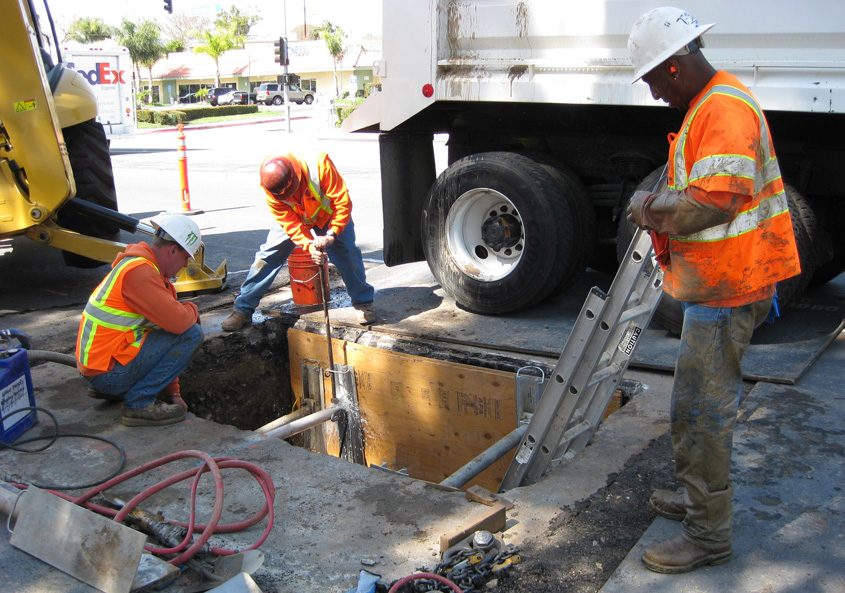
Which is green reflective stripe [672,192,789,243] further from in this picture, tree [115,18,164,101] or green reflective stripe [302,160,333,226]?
tree [115,18,164,101]

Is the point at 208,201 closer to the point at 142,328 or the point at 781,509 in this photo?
the point at 142,328


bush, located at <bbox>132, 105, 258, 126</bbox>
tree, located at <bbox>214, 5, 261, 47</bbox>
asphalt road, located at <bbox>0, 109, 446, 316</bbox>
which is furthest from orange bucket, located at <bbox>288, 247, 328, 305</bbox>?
tree, located at <bbox>214, 5, 261, 47</bbox>

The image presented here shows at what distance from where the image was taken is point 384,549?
3.09 m

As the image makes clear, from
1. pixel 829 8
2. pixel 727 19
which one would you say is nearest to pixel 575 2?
pixel 727 19

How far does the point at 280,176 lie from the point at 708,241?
321 centimetres

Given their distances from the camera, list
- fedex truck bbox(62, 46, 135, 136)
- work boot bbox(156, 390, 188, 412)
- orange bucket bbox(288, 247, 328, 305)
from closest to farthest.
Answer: work boot bbox(156, 390, 188, 412), orange bucket bbox(288, 247, 328, 305), fedex truck bbox(62, 46, 135, 136)

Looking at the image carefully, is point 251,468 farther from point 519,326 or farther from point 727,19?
point 727,19

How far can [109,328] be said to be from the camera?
4.17 m

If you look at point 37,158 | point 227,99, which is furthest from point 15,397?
point 227,99

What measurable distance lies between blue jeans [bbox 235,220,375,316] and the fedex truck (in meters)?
17.6

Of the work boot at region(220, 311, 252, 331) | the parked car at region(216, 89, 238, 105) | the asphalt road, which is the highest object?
the work boot at region(220, 311, 252, 331)

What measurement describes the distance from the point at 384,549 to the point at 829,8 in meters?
3.51

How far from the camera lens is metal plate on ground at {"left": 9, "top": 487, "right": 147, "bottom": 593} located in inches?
111

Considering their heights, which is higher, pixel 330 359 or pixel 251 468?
pixel 251 468
